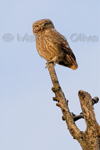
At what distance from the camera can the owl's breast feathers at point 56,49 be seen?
8.50 metres

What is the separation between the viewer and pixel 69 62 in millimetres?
8578

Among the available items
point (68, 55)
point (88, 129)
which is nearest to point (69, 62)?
point (68, 55)

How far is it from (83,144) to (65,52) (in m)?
3.95

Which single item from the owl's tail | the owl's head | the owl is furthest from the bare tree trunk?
the owl's head

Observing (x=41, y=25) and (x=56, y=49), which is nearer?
(x=56, y=49)

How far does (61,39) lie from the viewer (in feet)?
28.9

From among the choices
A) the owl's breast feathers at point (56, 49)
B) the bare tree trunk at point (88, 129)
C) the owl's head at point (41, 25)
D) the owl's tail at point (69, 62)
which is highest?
the owl's head at point (41, 25)

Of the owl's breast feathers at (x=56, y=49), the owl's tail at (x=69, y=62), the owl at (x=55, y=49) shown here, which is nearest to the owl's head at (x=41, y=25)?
the owl at (x=55, y=49)

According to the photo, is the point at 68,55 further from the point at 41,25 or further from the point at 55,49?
the point at 41,25

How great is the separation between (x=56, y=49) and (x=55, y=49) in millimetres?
30

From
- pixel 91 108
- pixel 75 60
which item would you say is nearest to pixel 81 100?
pixel 91 108

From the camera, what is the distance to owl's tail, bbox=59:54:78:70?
8.48 m

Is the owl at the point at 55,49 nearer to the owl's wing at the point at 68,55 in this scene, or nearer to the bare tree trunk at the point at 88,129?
the owl's wing at the point at 68,55

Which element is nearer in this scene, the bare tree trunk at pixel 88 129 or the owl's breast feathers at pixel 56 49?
the bare tree trunk at pixel 88 129
